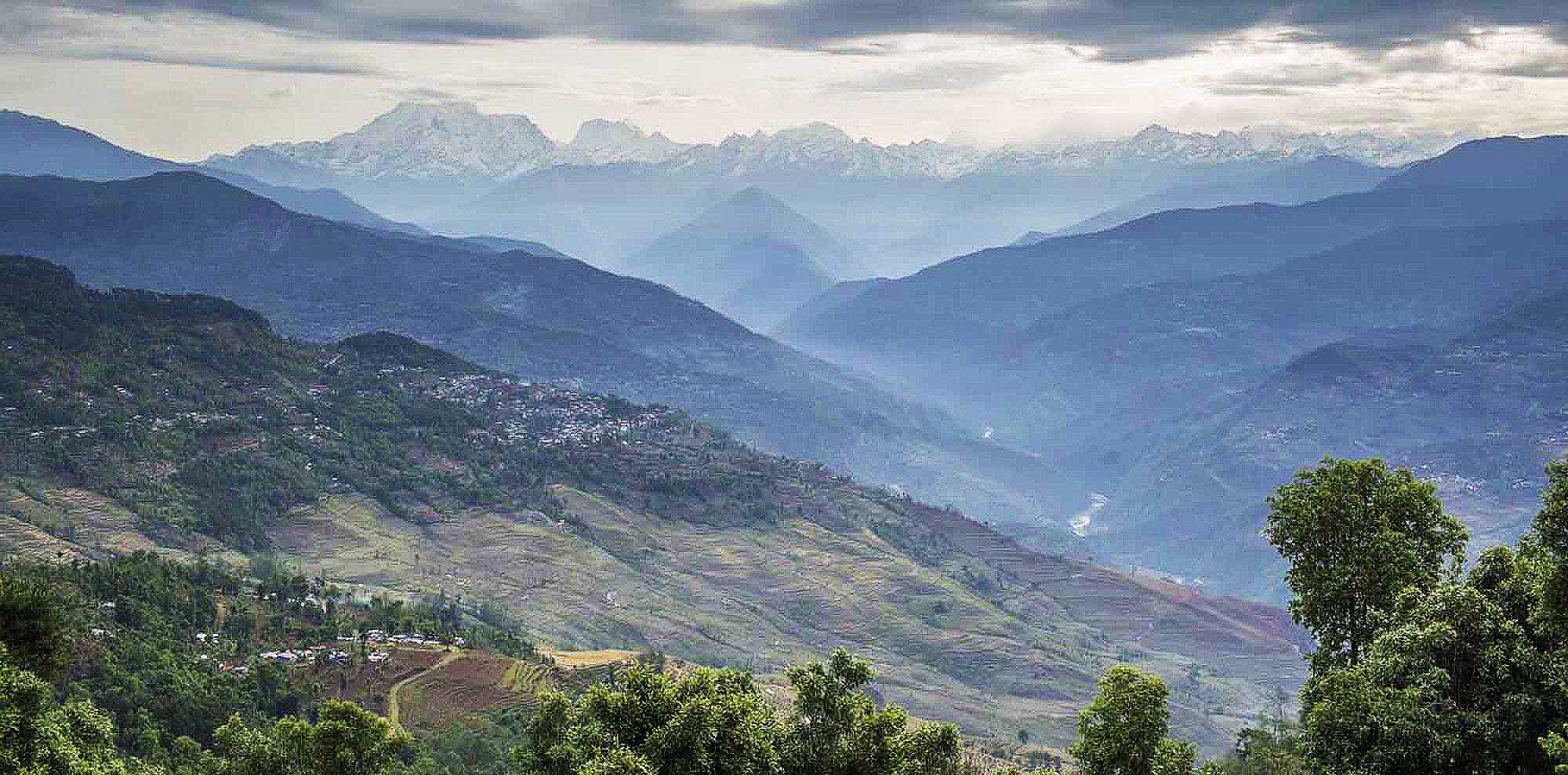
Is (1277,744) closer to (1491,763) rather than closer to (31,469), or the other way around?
(1491,763)

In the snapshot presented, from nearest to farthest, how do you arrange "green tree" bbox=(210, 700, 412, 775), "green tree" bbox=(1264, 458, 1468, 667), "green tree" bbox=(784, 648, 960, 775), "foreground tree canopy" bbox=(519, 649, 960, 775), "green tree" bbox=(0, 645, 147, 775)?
"foreground tree canopy" bbox=(519, 649, 960, 775), "green tree" bbox=(784, 648, 960, 775), "green tree" bbox=(0, 645, 147, 775), "green tree" bbox=(1264, 458, 1468, 667), "green tree" bbox=(210, 700, 412, 775)

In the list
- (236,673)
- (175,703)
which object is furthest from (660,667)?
(175,703)

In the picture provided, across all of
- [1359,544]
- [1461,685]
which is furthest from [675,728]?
[1359,544]

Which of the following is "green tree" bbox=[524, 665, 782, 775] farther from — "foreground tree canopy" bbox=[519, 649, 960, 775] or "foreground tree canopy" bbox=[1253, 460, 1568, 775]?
"foreground tree canopy" bbox=[1253, 460, 1568, 775]

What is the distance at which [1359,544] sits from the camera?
145ft

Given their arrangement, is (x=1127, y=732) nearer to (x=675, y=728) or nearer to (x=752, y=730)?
(x=752, y=730)

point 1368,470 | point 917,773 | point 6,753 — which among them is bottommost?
point 6,753

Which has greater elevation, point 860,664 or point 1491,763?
point 1491,763

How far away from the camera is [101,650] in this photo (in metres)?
96.5

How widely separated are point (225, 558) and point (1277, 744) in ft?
463

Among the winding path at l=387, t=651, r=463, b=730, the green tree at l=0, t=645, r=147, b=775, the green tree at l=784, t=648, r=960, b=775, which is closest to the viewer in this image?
the green tree at l=784, t=648, r=960, b=775

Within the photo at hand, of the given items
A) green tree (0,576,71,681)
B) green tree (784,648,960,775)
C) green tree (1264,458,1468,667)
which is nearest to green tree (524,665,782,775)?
green tree (784,648,960,775)

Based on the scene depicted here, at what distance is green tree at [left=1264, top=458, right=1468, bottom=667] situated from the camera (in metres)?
43.6

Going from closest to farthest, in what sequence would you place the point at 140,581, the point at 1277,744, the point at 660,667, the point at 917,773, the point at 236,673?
the point at 917,773
the point at 1277,744
the point at 236,673
the point at 140,581
the point at 660,667
